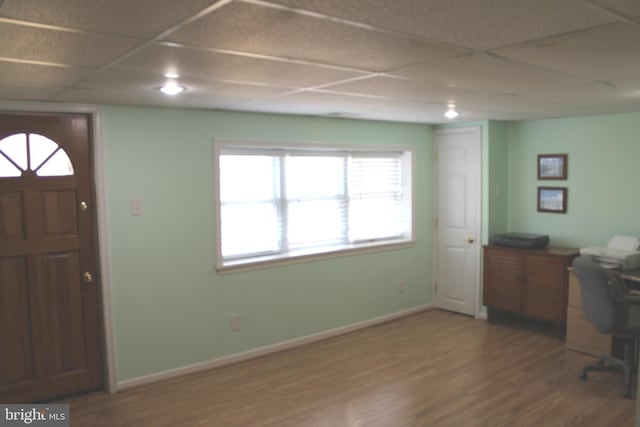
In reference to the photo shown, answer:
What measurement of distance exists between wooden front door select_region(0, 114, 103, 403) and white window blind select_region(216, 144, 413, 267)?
3.46 ft

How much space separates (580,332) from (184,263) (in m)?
3.45

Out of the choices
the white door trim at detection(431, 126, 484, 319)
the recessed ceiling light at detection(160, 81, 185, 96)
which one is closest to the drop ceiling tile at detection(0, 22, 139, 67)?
the recessed ceiling light at detection(160, 81, 185, 96)

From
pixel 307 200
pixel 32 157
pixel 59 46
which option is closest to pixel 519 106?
pixel 307 200

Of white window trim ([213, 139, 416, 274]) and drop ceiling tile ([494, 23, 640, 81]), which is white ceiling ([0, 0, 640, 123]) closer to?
drop ceiling tile ([494, 23, 640, 81])

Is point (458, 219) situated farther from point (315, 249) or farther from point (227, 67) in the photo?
point (227, 67)

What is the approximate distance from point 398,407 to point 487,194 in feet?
8.72

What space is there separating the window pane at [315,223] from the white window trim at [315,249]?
129 millimetres

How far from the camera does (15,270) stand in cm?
339

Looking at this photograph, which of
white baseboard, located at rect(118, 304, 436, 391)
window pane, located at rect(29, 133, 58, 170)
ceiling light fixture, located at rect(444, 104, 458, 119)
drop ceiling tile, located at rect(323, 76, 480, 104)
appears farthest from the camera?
ceiling light fixture, located at rect(444, 104, 458, 119)

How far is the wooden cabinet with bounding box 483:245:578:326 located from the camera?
467cm

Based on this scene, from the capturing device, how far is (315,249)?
4.88 metres

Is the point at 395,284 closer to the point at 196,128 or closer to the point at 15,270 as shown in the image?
the point at 196,128

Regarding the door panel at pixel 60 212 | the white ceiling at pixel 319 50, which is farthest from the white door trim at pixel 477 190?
the door panel at pixel 60 212

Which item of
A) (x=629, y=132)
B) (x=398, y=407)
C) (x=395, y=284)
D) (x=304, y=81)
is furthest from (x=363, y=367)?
(x=629, y=132)
